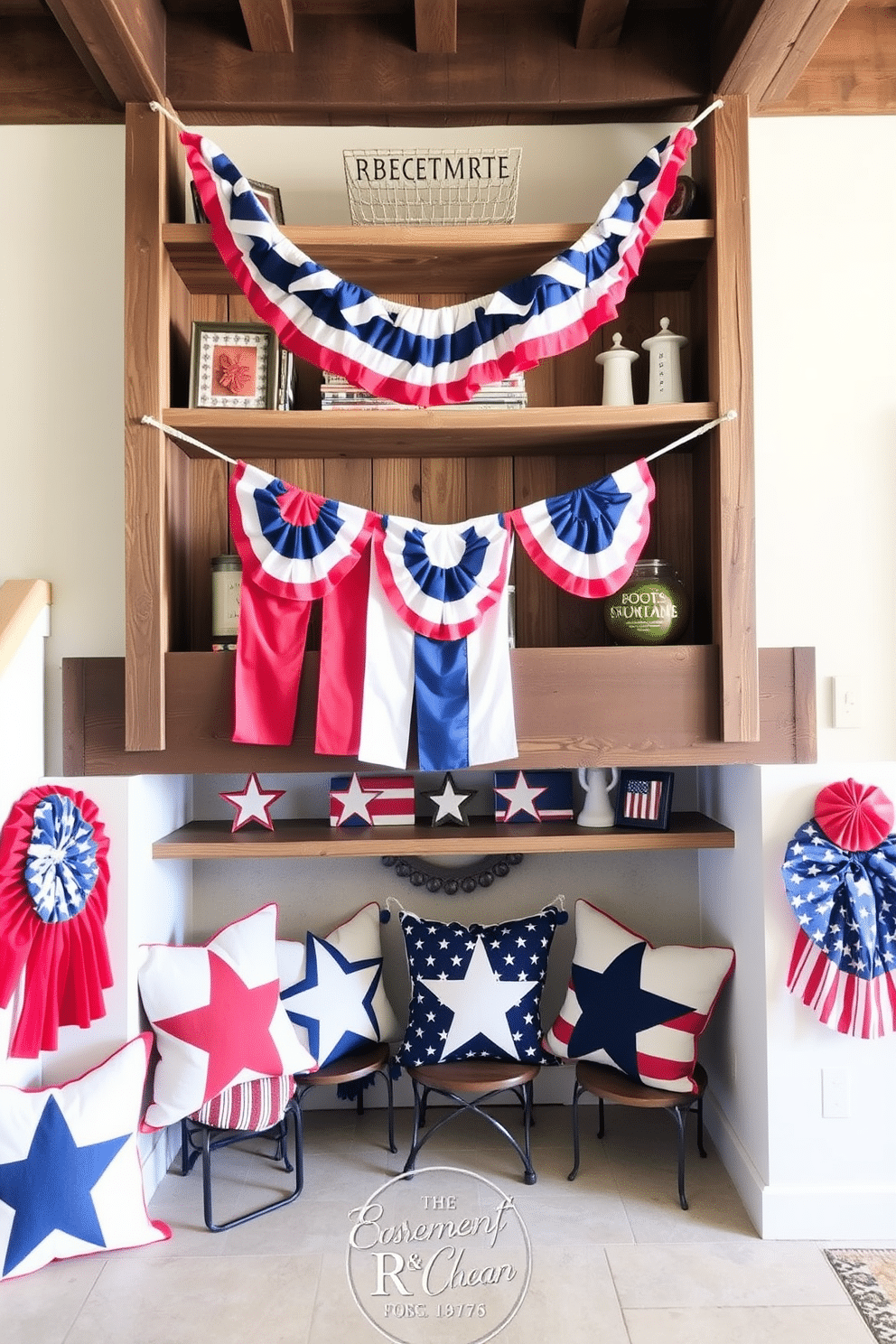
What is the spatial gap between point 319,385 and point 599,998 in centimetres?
166

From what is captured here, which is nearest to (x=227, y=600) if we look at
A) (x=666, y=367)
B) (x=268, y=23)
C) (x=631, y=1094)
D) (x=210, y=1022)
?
(x=210, y=1022)

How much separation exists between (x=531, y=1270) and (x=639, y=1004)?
0.62 metres

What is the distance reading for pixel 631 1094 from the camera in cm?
223

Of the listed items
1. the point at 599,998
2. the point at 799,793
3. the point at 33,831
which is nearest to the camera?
the point at 33,831

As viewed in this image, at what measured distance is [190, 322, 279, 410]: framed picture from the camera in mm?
2268

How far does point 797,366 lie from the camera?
8.14 feet

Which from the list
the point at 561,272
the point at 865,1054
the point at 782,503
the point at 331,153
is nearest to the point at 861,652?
the point at 782,503

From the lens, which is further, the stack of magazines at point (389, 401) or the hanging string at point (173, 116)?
the stack of magazines at point (389, 401)

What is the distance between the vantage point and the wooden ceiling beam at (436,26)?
87.0 inches

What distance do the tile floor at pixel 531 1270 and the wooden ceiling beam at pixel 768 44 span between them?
101 inches

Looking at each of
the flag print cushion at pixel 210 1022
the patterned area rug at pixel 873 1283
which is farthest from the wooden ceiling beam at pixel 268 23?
the patterned area rug at pixel 873 1283

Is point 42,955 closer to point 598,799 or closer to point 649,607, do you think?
point 598,799

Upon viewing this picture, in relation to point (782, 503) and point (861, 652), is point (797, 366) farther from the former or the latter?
point (861, 652)

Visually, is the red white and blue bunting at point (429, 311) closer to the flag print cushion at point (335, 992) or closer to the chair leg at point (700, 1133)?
the flag print cushion at point (335, 992)
